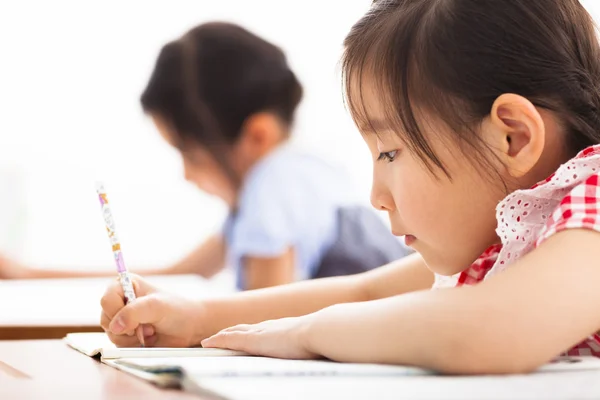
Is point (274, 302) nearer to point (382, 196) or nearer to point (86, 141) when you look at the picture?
point (382, 196)

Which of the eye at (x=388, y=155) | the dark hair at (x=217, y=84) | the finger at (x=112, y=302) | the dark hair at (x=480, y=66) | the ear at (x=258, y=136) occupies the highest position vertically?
the dark hair at (x=217, y=84)

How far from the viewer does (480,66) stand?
75 centimetres

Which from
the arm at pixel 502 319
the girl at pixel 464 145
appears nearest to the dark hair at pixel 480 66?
the girl at pixel 464 145

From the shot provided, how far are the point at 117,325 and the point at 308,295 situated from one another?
232 millimetres

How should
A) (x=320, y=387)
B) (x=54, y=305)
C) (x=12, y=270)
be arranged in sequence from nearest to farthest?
(x=320, y=387) → (x=54, y=305) → (x=12, y=270)

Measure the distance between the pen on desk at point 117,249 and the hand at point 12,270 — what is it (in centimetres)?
160

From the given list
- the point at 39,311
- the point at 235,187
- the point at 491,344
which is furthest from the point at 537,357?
the point at 235,187

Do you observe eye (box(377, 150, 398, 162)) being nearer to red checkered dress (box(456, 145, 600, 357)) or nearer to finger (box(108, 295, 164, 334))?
red checkered dress (box(456, 145, 600, 357))

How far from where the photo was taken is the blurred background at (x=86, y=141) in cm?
253

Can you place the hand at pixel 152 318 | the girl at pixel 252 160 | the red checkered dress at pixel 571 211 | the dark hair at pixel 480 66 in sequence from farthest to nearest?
the girl at pixel 252 160, the hand at pixel 152 318, the dark hair at pixel 480 66, the red checkered dress at pixel 571 211

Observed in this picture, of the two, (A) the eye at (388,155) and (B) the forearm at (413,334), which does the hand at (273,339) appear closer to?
(B) the forearm at (413,334)

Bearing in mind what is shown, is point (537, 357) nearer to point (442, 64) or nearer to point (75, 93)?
point (442, 64)

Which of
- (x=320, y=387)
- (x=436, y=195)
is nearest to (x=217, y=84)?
(x=436, y=195)

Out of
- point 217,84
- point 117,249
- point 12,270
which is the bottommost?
point 117,249
